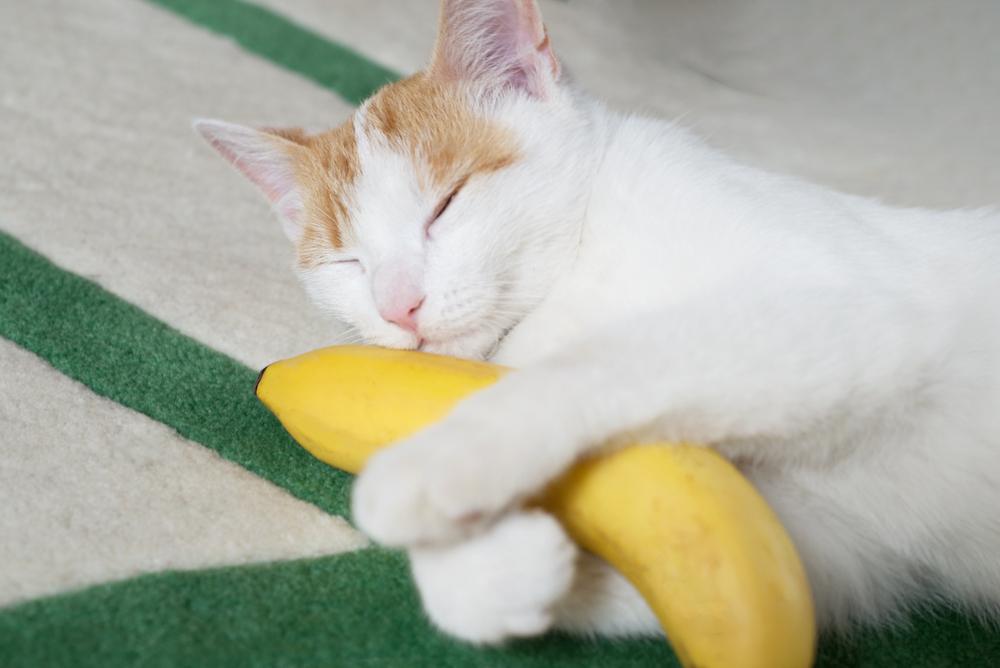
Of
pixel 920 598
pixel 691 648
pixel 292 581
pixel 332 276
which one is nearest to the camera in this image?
pixel 691 648

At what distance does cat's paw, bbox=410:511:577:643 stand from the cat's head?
0.36m

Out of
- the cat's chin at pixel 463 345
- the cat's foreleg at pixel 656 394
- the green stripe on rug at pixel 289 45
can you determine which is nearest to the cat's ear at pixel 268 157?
the cat's chin at pixel 463 345

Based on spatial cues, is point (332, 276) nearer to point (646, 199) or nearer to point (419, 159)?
point (419, 159)

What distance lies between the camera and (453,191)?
1249 mm

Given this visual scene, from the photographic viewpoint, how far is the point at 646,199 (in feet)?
3.99

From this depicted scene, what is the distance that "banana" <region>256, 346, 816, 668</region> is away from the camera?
793mm

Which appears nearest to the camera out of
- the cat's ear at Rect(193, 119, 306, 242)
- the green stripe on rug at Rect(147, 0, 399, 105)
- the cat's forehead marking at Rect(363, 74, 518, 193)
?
the cat's forehead marking at Rect(363, 74, 518, 193)

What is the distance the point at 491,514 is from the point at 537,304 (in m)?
0.45

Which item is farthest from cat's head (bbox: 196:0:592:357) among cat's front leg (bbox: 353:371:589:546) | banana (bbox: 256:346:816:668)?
cat's front leg (bbox: 353:371:589:546)

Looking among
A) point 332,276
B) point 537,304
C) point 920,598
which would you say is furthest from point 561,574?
point 332,276

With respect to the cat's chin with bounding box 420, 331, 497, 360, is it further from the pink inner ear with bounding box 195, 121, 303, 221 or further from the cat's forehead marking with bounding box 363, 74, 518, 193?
the pink inner ear with bounding box 195, 121, 303, 221

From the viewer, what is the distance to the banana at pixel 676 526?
79cm

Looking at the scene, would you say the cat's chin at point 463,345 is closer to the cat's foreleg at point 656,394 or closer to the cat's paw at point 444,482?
the cat's foreleg at point 656,394

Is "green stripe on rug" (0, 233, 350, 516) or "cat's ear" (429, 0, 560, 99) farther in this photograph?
"cat's ear" (429, 0, 560, 99)
